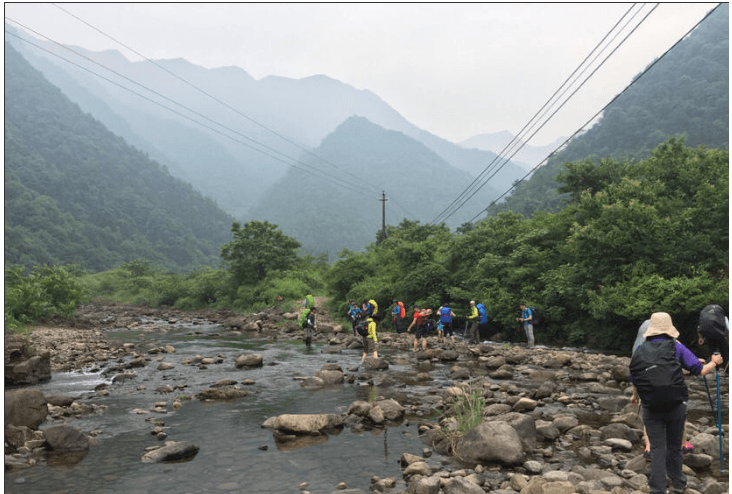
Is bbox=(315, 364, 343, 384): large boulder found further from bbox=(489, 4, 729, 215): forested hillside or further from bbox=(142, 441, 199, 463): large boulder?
bbox=(489, 4, 729, 215): forested hillside

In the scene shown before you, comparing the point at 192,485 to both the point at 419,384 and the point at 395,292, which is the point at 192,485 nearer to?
the point at 419,384

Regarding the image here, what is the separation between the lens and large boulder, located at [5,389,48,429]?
356 inches

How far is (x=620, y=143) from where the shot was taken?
76.1 meters

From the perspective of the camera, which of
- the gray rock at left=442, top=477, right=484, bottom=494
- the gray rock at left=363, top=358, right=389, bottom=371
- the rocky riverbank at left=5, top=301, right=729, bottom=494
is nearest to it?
the gray rock at left=442, top=477, right=484, bottom=494

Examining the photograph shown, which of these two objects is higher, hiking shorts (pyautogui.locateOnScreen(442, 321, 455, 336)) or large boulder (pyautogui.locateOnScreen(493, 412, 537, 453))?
hiking shorts (pyautogui.locateOnScreen(442, 321, 455, 336))

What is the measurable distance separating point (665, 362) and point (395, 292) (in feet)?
83.9

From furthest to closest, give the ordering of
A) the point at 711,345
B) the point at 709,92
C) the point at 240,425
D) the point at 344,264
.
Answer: the point at 709,92 < the point at 344,264 < the point at 240,425 < the point at 711,345

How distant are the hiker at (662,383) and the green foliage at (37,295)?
20503 mm

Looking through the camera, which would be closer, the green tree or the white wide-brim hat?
the white wide-brim hat

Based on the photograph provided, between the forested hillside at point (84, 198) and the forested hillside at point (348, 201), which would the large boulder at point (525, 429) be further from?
the forested hillside at point (348, 201)

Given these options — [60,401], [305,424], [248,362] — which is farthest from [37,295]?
[305,424]

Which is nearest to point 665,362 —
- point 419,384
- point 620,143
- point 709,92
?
point 419,384

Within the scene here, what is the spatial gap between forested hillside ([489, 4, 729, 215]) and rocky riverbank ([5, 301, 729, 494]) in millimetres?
54743

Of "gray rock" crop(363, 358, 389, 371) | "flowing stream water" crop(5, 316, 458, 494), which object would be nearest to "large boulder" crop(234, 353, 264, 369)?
"flowing stream water" crop(5, 316, 458, 494)
